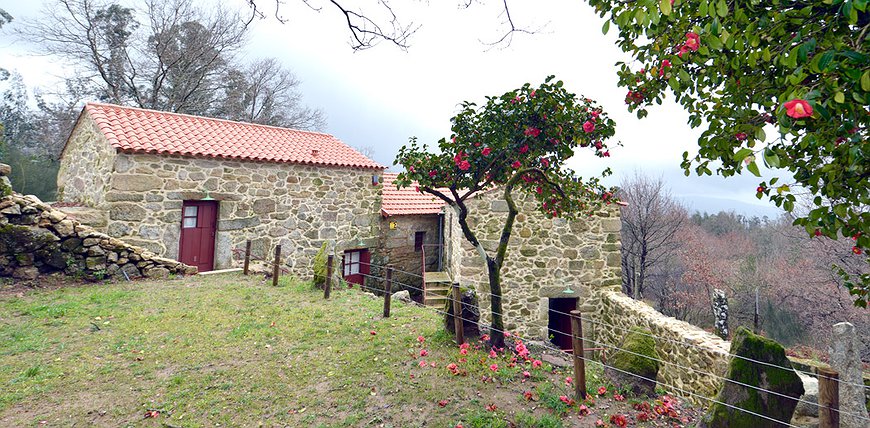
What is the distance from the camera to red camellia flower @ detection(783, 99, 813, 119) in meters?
1.26

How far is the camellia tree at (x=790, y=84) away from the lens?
1.41 meters

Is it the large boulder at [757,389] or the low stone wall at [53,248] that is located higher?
the low stone wall at [53,248]

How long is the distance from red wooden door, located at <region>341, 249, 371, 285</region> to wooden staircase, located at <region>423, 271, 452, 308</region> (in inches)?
79.4

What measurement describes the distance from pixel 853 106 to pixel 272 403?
4.65 m

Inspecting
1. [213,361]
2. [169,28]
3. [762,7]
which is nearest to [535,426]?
[762,7]

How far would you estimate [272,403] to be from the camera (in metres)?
3.83

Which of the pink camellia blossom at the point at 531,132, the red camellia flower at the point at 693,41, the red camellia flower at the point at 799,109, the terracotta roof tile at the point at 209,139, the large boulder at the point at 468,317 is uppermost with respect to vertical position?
the terracotta roof tile at the point at 209,139

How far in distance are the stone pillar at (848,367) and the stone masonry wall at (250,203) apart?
1044 cm

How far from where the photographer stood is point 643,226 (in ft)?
58.5

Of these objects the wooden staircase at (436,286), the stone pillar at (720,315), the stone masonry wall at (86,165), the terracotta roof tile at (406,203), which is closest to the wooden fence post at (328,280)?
the wooden staircase at (436,286)

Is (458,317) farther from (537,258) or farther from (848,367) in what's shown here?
(537,258)

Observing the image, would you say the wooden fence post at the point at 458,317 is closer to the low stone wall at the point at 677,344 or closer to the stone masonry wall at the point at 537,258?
the low stone wall at the point at 677,344

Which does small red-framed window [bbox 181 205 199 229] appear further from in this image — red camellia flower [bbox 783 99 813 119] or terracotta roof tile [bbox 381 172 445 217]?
red camellia flower [bbox 783 99 813 119]

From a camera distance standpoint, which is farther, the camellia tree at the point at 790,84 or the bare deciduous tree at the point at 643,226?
the bare deciduous tree at the point at 643,226
